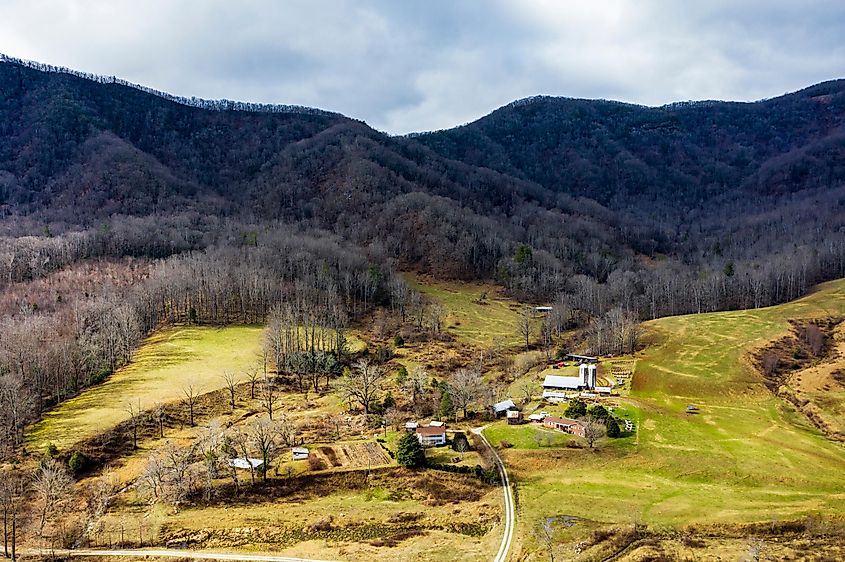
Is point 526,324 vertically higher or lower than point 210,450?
higher

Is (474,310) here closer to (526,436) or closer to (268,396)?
(268,396)

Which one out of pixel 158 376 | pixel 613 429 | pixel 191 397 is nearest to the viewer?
pixel 613 429

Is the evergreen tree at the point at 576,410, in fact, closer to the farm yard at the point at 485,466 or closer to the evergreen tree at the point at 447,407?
the farm yard at the point at 485,466

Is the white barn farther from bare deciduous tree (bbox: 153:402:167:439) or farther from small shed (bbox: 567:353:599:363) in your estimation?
bare deciduous tree (bbox: 153:402:167:439)

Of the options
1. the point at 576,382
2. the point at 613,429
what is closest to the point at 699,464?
the point at 613,429

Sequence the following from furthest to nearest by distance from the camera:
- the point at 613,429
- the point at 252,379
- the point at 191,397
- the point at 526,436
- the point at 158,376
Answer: the point at 252,379 → the point at 158,376 → the point at 191,397 → the point at 526,436 → the point at 613,429

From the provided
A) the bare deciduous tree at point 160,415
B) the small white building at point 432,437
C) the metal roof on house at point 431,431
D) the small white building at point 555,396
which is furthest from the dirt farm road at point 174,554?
the small white building at point 555,396
